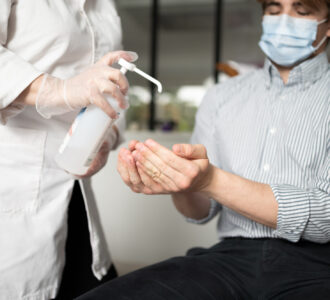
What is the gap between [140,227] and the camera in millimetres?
2207

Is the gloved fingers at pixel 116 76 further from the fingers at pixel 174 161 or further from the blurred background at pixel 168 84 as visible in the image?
the blurred background at pixel 168 84

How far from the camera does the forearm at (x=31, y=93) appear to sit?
89 centimetres

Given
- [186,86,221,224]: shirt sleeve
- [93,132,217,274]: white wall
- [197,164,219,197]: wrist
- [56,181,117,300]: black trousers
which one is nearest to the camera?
[197,164,219,197]: wrist

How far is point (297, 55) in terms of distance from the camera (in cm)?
122

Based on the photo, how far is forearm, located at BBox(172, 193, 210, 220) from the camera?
125 cm

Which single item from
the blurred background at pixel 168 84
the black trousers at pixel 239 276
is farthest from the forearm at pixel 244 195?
the blurred background at pixel 168 84

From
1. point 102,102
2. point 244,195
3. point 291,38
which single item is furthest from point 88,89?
point 291,38

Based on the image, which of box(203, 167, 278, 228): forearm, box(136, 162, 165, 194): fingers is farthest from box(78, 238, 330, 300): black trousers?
box(136, 162, 165, 194): fingers

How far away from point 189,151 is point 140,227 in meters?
1.41

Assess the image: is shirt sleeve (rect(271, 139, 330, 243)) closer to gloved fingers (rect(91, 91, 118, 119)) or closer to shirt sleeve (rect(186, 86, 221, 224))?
shirt sleeve (rect(186, 86, 221, 224))

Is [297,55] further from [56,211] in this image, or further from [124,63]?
[56,211]

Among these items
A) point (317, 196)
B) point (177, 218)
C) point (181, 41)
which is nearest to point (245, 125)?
point (317, 196)

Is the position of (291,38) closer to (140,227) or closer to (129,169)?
(129,169)

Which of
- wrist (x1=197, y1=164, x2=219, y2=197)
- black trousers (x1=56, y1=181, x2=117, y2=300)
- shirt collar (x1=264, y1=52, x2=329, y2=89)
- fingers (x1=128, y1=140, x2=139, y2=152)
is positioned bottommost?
black trousers (x1=56, y1=181, x2=117, y2=300)
